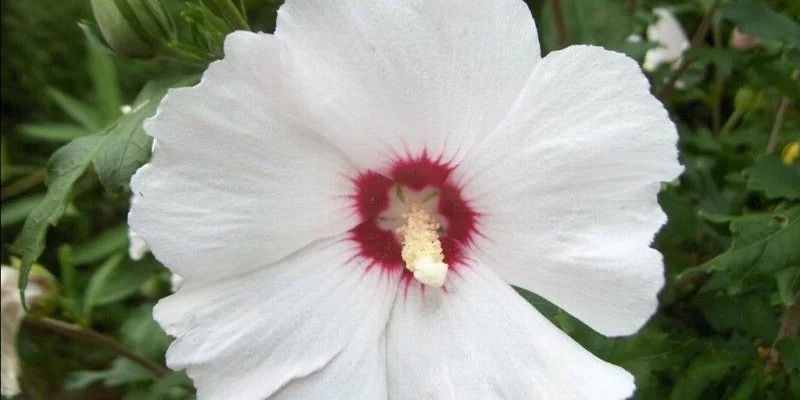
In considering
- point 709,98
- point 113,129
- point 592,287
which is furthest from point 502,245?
point 709,98

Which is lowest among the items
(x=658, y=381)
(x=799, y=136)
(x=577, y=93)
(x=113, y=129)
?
(x=658, y=381)

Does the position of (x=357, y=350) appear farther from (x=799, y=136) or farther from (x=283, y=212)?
(x=799, y=136)

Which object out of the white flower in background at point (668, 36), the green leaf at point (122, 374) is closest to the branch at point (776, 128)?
the white flower in background at point (668, 36)

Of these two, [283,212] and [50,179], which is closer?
[283,212]

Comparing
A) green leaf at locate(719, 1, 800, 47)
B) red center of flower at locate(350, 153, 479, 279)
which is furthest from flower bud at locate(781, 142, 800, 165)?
red center of flower at locate(350, 153, 479, 279)

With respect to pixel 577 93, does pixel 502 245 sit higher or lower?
lower

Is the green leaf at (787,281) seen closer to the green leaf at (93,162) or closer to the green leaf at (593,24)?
the green leaf at (593,24)
